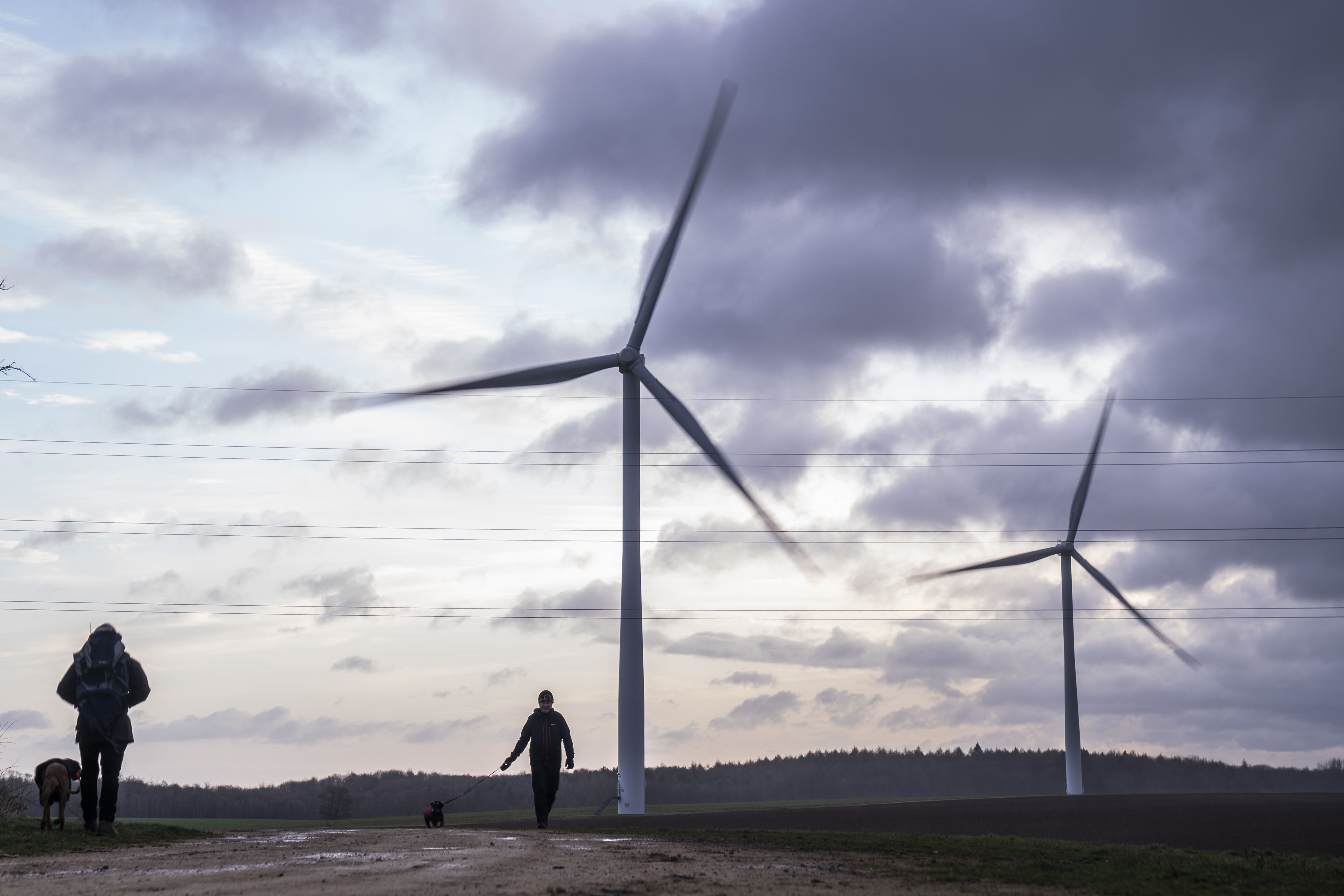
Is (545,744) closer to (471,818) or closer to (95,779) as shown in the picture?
(95,779)

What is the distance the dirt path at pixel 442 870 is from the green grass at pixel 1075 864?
43.5 inches

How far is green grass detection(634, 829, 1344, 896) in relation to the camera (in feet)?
49.0

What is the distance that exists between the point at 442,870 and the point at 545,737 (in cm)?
1309

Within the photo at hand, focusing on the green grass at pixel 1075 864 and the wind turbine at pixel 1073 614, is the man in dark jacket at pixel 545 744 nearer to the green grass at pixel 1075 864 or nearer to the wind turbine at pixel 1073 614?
the green grass at pixel 1075 864

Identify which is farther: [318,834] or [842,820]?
[842,820]

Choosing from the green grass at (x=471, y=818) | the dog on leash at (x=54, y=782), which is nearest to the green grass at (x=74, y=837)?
the dog on leash at (x=54, y=782)

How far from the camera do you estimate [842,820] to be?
103ft

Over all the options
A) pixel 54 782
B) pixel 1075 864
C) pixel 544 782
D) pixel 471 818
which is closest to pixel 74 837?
pixel 54 782

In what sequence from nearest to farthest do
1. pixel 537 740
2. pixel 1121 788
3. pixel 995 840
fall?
1. pixel 995 840
2. pixel 537 740
3. pixel 1121 788

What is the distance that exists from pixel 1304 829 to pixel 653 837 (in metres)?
14.5

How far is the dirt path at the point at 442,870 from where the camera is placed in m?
12.5

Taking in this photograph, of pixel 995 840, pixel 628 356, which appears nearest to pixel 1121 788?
pixel 628 356

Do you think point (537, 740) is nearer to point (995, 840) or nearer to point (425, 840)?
point (425, 840)

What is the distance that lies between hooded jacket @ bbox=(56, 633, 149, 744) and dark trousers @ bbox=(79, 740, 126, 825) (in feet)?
0.53
